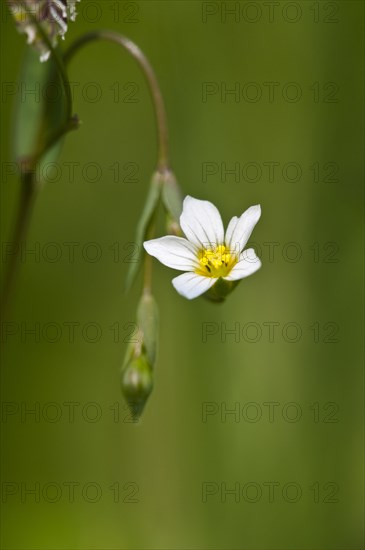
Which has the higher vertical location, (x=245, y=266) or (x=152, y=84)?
(x=152, y=84)

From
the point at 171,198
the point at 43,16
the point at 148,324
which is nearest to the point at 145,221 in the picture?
the point at 171,198

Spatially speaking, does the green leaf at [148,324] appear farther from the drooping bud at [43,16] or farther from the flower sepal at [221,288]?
the drooping bud at [43,16]

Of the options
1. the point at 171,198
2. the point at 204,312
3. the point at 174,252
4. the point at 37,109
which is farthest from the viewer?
the point at 204,312

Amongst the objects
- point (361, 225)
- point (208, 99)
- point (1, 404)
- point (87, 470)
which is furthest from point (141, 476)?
point (208, 99)

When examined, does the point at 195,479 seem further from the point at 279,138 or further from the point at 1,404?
the point at 279,138

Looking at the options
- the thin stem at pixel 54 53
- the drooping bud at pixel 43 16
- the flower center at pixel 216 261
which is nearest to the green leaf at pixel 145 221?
the flower center at pixel 216 261

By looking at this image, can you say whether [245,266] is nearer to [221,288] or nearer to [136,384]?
[221,288]

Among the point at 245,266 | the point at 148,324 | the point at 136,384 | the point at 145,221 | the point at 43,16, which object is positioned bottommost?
the point at 136,384
